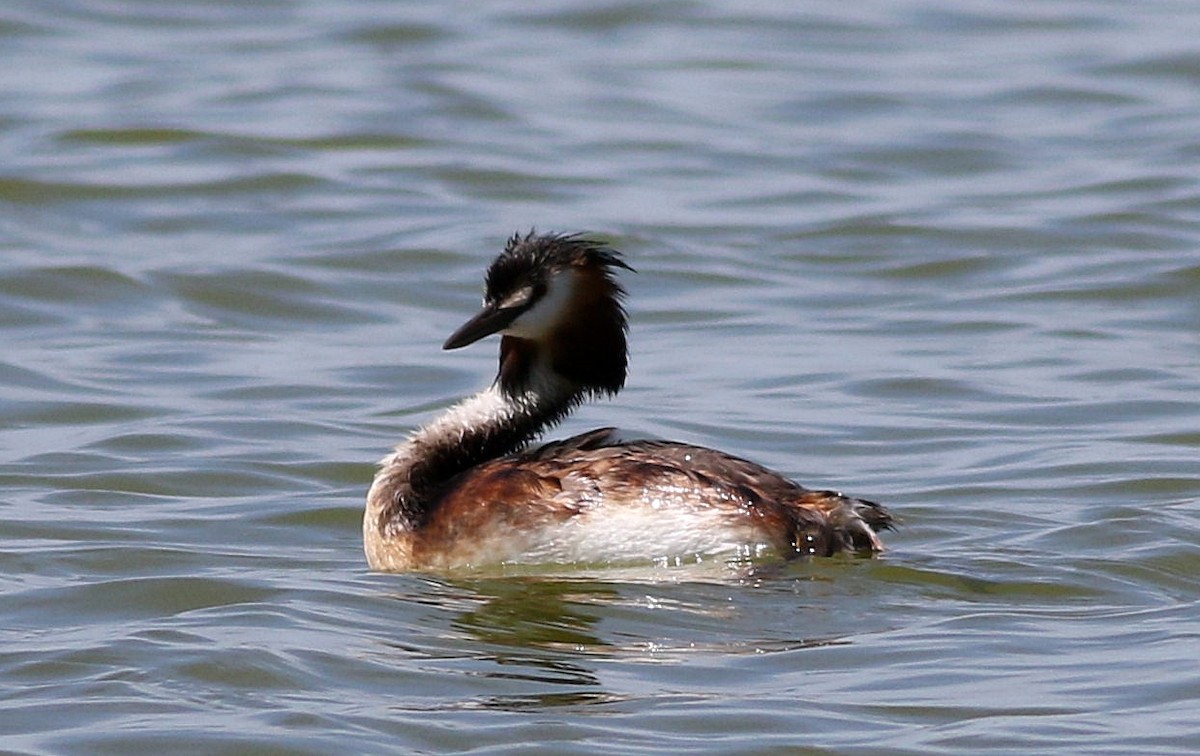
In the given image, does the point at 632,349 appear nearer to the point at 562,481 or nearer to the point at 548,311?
the point at 548,311

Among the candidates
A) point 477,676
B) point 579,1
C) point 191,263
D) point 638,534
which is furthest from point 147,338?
point 579,1

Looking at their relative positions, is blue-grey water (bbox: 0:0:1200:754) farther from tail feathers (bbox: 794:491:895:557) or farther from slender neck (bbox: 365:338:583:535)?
slender neck (bbox: 365:338:583:535)

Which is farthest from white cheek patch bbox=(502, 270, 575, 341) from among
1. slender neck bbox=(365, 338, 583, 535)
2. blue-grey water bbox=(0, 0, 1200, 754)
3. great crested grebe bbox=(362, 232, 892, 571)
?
blue-grey water bbox=(0, 0, 1200, 754)

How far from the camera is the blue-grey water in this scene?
6.86 metres

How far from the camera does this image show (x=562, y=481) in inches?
325

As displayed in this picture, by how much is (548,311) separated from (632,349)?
13.2 feet

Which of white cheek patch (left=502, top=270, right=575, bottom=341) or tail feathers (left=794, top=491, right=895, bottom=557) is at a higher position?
white cheek patch (left=502, top=270, right=575, bottom=341)

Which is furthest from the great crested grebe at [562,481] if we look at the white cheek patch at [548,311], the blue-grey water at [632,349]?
the blue-grey water at [632,349]

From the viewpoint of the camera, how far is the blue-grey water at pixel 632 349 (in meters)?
6.86

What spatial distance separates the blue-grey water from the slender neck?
410 millimetres

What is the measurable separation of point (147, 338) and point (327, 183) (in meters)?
3.97

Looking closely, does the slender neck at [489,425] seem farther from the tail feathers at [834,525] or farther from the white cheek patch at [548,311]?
the tail feathers at [834,525]

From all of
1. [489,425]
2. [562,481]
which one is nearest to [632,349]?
[489,425]

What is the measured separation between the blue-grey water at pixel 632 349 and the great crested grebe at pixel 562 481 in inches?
5.7
